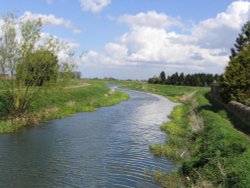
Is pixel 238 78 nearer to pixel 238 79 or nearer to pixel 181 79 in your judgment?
pixel 238 79

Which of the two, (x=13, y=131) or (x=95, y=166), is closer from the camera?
(x=95, y=166)

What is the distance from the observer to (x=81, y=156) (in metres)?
22.0

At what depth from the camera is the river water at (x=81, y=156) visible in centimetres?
1728

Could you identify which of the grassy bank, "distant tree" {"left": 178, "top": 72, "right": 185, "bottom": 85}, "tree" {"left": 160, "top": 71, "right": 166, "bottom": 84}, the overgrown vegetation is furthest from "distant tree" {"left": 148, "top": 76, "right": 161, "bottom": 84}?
the overgrown vegetation

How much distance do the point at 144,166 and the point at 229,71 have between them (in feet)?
58.9

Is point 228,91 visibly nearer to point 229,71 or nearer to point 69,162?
point 229,71

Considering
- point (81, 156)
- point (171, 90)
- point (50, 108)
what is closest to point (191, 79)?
point (171, 90)

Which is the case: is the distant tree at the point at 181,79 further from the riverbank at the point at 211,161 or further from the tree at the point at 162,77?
the riverbank at the point at 211,161

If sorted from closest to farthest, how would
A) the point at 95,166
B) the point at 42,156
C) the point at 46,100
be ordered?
the point at 95,166 → the point at 42,156 → the point at 46,100

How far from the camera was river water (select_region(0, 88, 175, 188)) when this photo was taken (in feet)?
56.7

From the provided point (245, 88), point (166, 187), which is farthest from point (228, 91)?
point (166, 187)

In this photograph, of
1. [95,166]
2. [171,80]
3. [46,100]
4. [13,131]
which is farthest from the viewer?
[171,80]

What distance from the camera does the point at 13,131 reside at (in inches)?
1200

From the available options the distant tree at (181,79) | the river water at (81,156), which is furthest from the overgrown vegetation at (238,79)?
the distant tree at (181,79)
